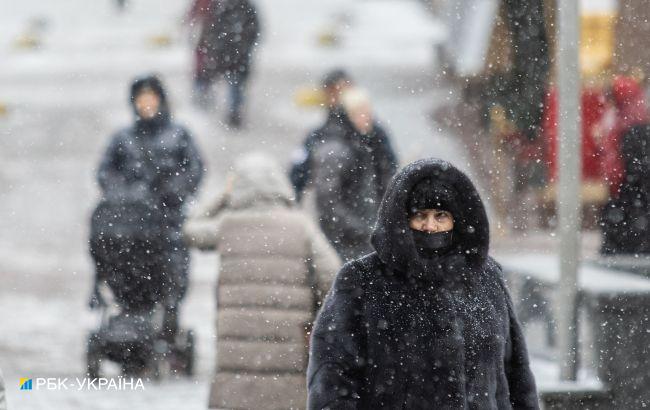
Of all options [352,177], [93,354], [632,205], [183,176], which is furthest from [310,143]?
[632,205]

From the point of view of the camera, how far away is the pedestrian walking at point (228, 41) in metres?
19.1

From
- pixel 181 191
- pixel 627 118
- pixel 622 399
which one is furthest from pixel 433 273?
pixel 627 118

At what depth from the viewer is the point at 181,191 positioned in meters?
8.84

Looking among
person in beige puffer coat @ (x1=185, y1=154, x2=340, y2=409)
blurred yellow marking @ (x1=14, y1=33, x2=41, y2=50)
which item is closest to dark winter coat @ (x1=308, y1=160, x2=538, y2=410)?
person in beige puffer coat @ (x1=185, y1=154, x2=340, y2=409)

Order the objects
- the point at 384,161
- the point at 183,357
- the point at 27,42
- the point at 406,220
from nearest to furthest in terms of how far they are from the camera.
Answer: the point at 406,220
the point at 183,357
the point at 384,161
the point at 27,42

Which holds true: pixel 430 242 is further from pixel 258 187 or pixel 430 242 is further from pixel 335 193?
pixel 335 193

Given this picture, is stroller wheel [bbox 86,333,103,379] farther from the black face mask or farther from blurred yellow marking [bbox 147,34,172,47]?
blurred yellow marking [bbox 147,34,172,47]

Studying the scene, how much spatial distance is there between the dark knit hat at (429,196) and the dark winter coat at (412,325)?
0.07 ft

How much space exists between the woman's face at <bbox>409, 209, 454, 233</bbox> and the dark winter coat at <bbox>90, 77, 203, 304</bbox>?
15.0 ft

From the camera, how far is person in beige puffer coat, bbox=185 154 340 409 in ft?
19.9

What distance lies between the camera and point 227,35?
1939 cm

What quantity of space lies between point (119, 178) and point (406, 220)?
500 centimetres

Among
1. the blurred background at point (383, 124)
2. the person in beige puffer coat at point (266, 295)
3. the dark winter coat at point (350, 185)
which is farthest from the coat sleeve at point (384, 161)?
the person in beige puffer coat at point (266, 295)

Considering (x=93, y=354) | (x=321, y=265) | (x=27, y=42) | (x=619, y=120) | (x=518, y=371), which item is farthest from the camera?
(x=27, y=42)
